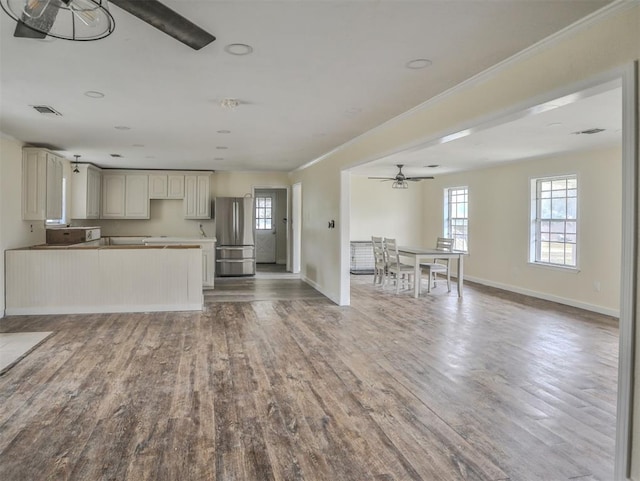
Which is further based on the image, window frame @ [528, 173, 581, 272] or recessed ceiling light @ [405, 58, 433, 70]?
window frame @ [528, 173, 581, 272]

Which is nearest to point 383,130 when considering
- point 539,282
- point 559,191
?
point 559,191

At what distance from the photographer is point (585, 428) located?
107 inches

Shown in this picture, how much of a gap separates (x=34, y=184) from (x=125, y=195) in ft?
9.91

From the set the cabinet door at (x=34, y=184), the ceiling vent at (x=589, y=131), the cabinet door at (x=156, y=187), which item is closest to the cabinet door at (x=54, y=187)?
the cabinet door at (x=34, y=184)

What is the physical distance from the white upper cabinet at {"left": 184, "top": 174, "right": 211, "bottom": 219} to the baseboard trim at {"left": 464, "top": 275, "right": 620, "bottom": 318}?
5.94m

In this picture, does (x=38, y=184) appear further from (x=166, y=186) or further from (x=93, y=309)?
(x=166, y=186)

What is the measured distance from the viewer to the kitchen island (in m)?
5.73

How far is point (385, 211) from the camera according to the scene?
1088 cm

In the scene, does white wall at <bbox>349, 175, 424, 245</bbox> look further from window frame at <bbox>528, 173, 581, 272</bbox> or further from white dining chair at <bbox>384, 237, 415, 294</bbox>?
window frame at <bbox>528, 173, 581, 272</bbox>

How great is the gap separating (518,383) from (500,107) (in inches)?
84.9

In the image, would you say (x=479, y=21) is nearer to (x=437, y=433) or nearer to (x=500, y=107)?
(x=500, y=107)

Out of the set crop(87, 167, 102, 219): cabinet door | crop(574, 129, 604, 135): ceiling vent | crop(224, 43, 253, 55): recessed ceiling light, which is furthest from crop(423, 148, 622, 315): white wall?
crop(87, 167, 102, 219): cabinet door

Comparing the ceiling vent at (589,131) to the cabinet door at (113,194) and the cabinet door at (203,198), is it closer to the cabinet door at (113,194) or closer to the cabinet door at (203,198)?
the cabinet door at (203,198)

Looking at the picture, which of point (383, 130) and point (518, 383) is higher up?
point (383, 130)
